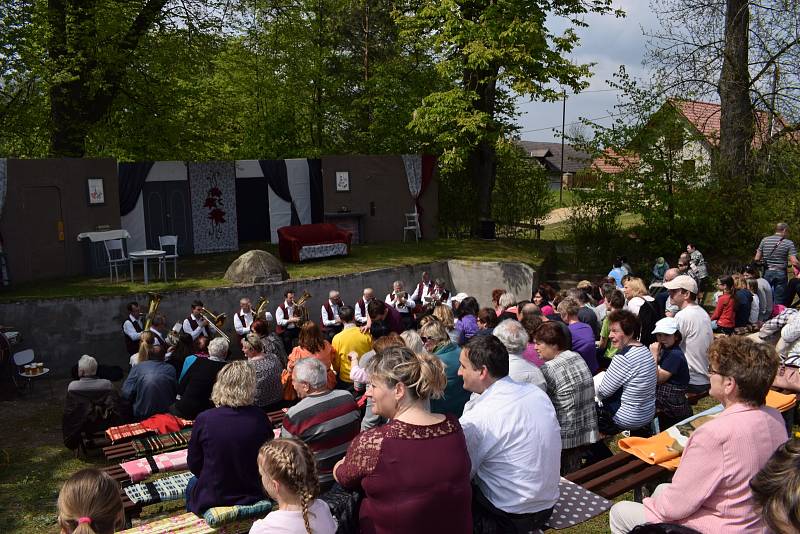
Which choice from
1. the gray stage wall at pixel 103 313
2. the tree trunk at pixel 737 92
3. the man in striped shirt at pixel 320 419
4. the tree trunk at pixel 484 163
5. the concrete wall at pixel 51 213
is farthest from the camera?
the tree trunk at pixel 484 163

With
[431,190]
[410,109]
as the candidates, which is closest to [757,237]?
[431,190]

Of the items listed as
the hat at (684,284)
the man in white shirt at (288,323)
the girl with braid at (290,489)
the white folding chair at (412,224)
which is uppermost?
the white folding chair at (412,224)

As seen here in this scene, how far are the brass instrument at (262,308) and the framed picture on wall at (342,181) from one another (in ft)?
20.3

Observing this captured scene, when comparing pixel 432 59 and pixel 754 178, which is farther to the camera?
pixel 432 59

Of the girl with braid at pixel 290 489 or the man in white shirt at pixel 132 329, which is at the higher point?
the girl with braid at pixel 290 489

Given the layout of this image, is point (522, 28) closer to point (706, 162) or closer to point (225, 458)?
point (706, 162)

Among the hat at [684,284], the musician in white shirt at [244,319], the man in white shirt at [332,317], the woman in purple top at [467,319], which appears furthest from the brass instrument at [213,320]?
the hat at [684,284]

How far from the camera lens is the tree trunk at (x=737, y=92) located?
15836 mm

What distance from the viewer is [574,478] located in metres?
4.44

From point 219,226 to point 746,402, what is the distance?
15.1 metres

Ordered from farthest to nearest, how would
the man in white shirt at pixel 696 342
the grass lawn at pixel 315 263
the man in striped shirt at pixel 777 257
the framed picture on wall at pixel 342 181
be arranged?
the framed picture on wall at pixel 342 181 < the grass lawn at pixel 315 263 < the man in striped shirt at pixel 777 257 < the man in white shirt at pixel 696 342

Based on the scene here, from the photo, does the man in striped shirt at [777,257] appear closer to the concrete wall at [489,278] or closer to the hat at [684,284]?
the concrete wall at [489,278]

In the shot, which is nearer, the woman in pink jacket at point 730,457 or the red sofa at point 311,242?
the woman in pink jacket at point 730,457

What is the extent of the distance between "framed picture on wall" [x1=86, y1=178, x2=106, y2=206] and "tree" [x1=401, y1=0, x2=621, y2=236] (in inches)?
298
